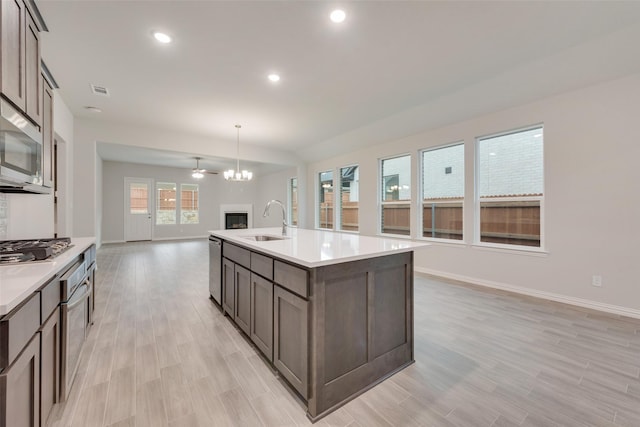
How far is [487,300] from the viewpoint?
3.49 metres

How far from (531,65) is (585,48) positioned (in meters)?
0.45

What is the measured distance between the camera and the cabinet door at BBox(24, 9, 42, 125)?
187cm

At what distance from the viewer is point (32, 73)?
1958 mm

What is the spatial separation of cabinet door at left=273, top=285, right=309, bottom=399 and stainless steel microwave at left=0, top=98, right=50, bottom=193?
1.74m

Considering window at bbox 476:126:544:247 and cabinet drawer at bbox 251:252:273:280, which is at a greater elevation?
window at bbox 476:126:544:247

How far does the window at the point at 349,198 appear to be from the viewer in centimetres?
693

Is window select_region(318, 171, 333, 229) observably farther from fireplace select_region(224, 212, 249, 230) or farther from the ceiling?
fireplace select_region(224, 212, 249, 230)

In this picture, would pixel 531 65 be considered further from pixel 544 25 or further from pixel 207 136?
pixel 207 136

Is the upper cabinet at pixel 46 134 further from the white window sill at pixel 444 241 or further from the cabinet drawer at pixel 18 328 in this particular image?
the white window sill at pixel 444 241

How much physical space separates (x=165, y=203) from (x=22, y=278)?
9.68 m

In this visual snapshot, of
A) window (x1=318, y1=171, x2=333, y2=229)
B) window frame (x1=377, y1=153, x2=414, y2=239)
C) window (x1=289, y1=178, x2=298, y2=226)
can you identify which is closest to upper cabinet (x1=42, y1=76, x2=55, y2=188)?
window frame (x1=377, y1=153, x2=414, y2=239)

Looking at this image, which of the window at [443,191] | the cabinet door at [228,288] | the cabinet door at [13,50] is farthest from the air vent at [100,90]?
the window at [443,191]

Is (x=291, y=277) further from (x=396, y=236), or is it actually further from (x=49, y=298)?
(x=396, y=236)

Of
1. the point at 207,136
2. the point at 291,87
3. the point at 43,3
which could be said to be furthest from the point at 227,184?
the point at 43,3
